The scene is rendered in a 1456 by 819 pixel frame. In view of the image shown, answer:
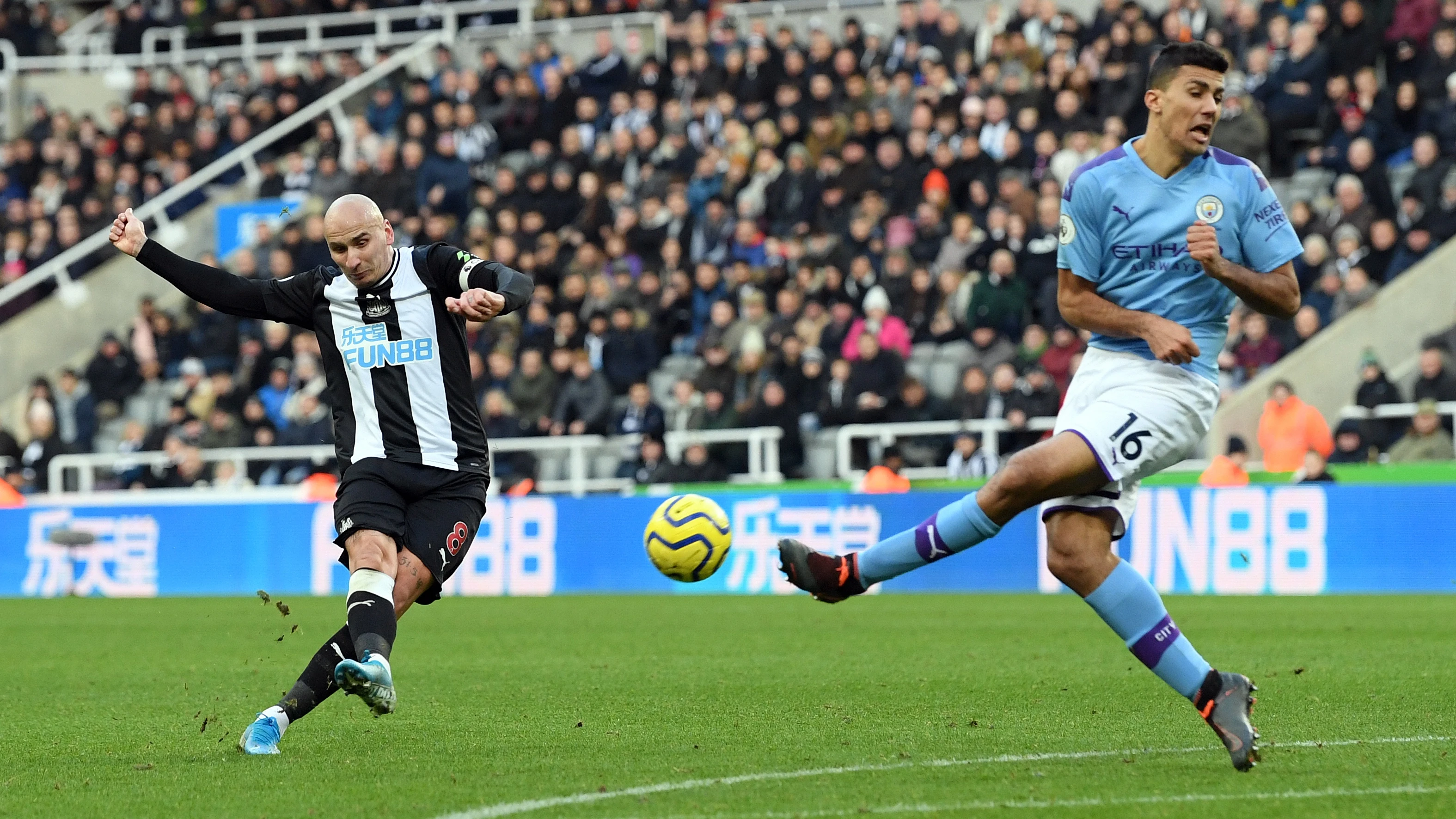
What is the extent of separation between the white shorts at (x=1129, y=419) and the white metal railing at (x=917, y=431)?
1150cm

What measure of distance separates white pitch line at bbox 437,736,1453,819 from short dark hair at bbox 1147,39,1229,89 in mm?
2200

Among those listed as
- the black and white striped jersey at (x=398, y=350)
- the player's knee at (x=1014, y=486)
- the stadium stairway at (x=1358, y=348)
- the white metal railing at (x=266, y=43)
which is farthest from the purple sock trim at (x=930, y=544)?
the white metal railing at (x=266, y=43)

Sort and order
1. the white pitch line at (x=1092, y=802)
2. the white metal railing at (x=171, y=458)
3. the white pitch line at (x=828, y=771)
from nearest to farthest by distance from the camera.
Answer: the white pitch line at (x=1092, y=802) → the white pitch line at (x=828, y=771) → the white metal railing at (x=171, y=458)

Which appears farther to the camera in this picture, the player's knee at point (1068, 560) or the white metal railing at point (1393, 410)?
the white metal railing at point (1393, 410)

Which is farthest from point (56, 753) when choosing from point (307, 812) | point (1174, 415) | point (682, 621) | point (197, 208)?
point (197, 208)

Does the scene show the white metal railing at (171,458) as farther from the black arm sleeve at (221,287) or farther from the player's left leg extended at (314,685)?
the player's left leg extended at (314,685)

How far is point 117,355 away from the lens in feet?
82.5

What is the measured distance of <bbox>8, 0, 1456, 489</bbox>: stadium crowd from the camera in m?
19.2

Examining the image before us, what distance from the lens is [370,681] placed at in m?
6.26

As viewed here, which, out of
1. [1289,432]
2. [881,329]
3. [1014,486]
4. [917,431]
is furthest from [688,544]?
[881,329]

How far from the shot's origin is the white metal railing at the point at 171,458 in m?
21.6

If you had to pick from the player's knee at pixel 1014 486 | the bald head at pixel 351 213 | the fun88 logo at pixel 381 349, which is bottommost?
the player's knee at pixel 1014 486

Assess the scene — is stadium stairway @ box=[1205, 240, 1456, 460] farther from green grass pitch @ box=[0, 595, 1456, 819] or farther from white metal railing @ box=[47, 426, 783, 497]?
white metal railing @ box=[47, 426, 783, 497]

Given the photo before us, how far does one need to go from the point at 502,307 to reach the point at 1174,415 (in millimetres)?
2260
